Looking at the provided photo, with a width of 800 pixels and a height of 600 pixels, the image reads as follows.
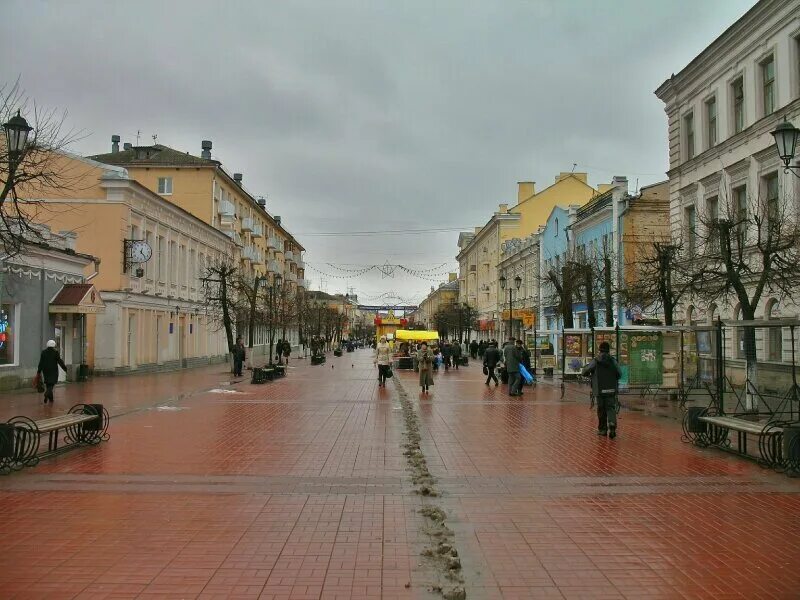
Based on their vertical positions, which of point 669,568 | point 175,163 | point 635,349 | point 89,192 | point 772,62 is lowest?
point 669,568

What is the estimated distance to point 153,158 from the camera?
50969 mm

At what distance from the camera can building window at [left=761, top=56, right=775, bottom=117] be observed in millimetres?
22359

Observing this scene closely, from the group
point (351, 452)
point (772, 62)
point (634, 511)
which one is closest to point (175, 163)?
point (772, 62)

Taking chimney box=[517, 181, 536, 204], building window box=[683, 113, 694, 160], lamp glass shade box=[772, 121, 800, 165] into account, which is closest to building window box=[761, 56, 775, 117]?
building window box=[683, 113, 694, 160]

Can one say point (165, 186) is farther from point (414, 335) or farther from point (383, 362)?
point (383, 362)

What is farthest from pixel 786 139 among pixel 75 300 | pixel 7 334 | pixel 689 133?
pixel 75 300

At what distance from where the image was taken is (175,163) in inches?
1938

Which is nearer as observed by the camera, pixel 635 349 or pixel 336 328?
pixel 635 349

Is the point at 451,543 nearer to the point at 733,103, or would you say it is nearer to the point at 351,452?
the point at 351,452

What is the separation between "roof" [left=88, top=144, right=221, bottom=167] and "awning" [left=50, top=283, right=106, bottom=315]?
25.6 metres

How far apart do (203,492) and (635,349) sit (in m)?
14.7

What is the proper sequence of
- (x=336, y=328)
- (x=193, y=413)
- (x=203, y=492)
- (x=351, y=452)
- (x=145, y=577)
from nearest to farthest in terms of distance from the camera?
(x=145, y=577) → (x=203, y=492) → (x=351, y=452) → (x=193, y=413) → (x=336, y=328)

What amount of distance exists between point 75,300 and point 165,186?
27618mm

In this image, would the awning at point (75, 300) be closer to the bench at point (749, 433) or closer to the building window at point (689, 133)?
the bench at point (749, 433)
